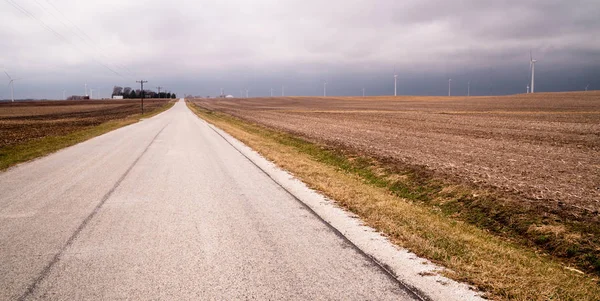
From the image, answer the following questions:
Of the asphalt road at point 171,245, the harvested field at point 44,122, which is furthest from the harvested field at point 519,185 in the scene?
the harvested field at point 44,122

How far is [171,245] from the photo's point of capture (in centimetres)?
568

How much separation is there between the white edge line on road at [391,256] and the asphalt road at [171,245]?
210 mm

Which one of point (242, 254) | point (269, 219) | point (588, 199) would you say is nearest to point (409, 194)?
point (588, 199)

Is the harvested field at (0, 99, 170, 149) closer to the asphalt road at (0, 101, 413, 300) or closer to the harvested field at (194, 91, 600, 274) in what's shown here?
the asphalt road at (0, 101, 413, 300)

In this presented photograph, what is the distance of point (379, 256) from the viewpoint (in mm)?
5348

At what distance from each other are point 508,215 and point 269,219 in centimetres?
469

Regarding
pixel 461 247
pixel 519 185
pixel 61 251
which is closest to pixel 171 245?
pixel 61 251

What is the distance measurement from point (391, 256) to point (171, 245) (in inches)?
123

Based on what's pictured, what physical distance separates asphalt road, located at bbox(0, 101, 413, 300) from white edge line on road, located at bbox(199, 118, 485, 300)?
0.21m

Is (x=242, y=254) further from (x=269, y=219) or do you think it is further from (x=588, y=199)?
(x=588, y=199)

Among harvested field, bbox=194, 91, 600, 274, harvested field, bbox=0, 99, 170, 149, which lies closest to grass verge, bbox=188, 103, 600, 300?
harvested field, bbox=194, 91, 600, 274

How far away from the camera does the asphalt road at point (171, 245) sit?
4336 mm

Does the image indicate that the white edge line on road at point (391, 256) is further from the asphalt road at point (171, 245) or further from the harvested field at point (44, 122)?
the harvested field at point (44, 122)

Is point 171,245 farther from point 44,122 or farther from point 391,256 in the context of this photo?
point 44,122
